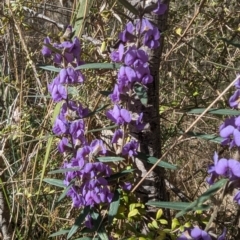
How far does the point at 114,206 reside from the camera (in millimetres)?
954

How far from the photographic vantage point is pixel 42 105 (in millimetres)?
1585

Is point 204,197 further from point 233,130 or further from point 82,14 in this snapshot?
point 82,14

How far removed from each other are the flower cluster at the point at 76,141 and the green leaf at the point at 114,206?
0.01 m

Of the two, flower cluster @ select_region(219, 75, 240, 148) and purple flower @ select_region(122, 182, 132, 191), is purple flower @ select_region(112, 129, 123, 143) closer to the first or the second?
purple flower @ select_region(122, 182, 132, 191)

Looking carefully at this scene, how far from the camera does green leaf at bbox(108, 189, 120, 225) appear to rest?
925 millimetres

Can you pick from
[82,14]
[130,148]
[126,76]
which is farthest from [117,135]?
[82,14]

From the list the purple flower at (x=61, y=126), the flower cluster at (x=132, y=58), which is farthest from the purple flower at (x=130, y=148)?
the purple flower at (x=61, y=126)

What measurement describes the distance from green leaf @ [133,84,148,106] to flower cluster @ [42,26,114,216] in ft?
0.37

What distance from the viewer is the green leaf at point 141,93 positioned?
92 centimetres

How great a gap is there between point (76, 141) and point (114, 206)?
0.15 m

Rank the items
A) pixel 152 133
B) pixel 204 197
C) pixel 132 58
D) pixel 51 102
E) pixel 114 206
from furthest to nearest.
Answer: pixel 51 102, pixel 152 133, pixel 114 206, pixel 132 58, pixel 204 197

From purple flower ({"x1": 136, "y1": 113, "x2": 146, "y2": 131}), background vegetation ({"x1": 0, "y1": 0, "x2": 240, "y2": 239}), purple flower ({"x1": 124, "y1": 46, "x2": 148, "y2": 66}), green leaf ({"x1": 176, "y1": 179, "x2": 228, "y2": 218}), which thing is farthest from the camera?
background vegetation ({"x1": 0, "y1": 0, "x2": 240, "y2": 239})

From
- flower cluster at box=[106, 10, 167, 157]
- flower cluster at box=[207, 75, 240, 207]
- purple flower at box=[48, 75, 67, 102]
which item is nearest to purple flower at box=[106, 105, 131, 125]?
flower cluster at box=[106, 10, 167, 157]

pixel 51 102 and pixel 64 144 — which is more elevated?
pixel 51 102
